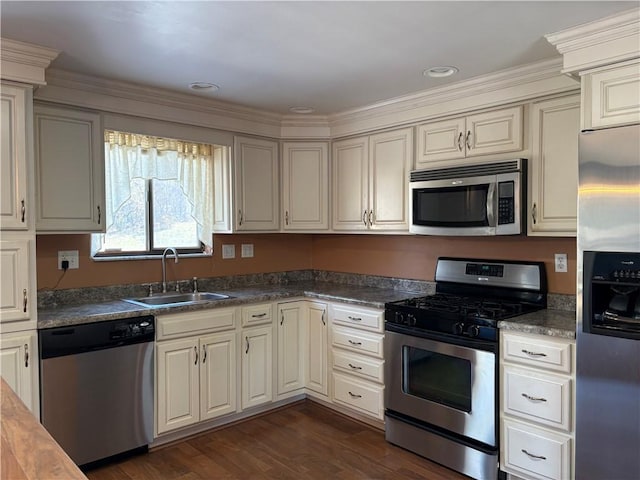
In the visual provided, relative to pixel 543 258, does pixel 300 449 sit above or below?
below

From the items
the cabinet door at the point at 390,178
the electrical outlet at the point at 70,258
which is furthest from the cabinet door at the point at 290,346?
the electrical outlet at the point at 70,258

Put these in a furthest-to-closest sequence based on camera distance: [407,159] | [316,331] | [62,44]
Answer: [316,331] → [407,159] → [62,44]

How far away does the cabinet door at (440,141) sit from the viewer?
3.19 meters

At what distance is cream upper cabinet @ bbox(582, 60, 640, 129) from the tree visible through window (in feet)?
8.73

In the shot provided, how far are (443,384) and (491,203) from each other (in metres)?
1.14

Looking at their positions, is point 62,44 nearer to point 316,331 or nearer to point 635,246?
point 316,331

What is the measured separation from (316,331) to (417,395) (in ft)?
3.35

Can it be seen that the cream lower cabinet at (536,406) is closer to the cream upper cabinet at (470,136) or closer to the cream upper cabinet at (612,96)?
the cream upper cabinet at (612,96)

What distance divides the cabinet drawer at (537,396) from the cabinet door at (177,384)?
195 cm

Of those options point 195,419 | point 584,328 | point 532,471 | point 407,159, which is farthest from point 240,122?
point 532,471

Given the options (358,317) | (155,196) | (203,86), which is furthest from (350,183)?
(155,196)

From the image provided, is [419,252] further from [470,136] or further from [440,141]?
[470,136]

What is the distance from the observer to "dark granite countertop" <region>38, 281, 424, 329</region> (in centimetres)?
276

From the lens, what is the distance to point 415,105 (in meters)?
3.41
